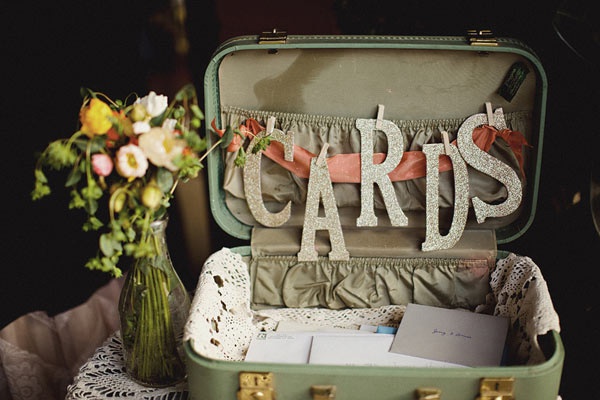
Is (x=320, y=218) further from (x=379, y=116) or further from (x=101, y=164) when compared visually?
(x=101, y=164)

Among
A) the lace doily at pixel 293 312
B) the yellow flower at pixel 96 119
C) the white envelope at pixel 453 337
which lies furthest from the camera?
the white envelope at pixel 453 337

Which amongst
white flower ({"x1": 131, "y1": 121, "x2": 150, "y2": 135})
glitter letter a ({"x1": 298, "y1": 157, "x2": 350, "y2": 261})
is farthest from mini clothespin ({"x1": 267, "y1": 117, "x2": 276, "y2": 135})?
white flower ({"x1": 131, "y1": 121, "x2": 150, "y2": 135})

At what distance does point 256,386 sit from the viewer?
1093 mm

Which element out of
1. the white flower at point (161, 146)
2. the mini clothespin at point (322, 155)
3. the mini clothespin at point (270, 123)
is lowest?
the mini clothespin at point (322, 155)

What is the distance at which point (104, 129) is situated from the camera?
3.46 feet

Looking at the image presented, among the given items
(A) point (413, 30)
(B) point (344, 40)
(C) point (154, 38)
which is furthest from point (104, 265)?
(C) point (154, 38)

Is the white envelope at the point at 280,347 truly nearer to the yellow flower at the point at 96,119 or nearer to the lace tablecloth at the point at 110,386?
the lace tablecloth at the point at 110,386

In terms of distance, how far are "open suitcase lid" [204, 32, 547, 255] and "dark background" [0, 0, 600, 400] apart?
0.10 m

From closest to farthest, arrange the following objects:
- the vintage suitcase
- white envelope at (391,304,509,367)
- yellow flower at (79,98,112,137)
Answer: yellow flower at (79,98,112,137), white envelope at (391,304,509,367), the vintage suitcase

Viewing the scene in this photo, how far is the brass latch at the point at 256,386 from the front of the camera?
42.8 inches

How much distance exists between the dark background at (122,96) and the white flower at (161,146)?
30.0 inches

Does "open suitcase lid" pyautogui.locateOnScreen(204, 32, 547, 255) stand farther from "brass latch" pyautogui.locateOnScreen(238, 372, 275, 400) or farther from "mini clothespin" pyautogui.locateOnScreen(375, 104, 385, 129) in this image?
"brass latch" pyautogui.locateOnScreen(238, 372, 275, 400)

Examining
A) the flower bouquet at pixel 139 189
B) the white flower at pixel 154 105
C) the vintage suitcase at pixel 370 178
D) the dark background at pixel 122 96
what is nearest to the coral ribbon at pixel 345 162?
the vintage suitcase at pixel 370 178

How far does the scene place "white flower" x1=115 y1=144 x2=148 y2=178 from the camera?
3.45ft
